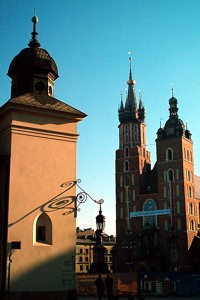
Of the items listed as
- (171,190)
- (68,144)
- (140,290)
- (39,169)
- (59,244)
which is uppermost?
(171,190)

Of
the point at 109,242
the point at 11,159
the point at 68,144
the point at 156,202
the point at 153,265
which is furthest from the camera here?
the point at 109,242

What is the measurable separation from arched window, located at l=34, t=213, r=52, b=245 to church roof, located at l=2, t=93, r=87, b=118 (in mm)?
4077

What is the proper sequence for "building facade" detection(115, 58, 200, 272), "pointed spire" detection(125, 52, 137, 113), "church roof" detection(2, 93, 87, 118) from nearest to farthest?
"church roof" detection(2, 93, 87, 118) < "building facade" detection(115, 58, 200, 272) < "pointed spire" detection(125, 52, 137, 113)

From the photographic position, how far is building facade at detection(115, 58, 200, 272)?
6384cm

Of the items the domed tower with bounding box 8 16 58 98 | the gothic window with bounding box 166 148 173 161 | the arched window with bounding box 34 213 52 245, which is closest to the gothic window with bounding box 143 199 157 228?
the gothic window with bounding box 166 148 173 161

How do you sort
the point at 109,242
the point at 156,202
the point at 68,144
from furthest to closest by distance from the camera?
the point at 109,242 → the point at 156,202 → the point at 68,144

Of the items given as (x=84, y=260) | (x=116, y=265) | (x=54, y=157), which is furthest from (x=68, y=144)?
(x=84, y=260)

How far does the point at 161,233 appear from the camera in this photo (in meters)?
65.6

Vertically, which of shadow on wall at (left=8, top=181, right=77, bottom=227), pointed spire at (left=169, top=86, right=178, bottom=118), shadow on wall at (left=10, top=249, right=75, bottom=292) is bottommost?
shadow on wall at (left=10, top=249, right=75, bottom=292)

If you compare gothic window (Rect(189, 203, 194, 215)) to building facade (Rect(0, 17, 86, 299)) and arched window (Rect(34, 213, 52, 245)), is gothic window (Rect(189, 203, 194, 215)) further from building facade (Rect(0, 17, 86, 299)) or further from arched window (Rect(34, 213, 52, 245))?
arched window (Rect(34, 213, 52, 245))

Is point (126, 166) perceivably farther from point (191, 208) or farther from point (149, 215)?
point (191, 208)

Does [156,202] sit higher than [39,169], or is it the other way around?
[156,202]

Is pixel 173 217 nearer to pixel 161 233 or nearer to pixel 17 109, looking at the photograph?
pixel 161 233

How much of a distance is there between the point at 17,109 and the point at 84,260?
66.7 meters
